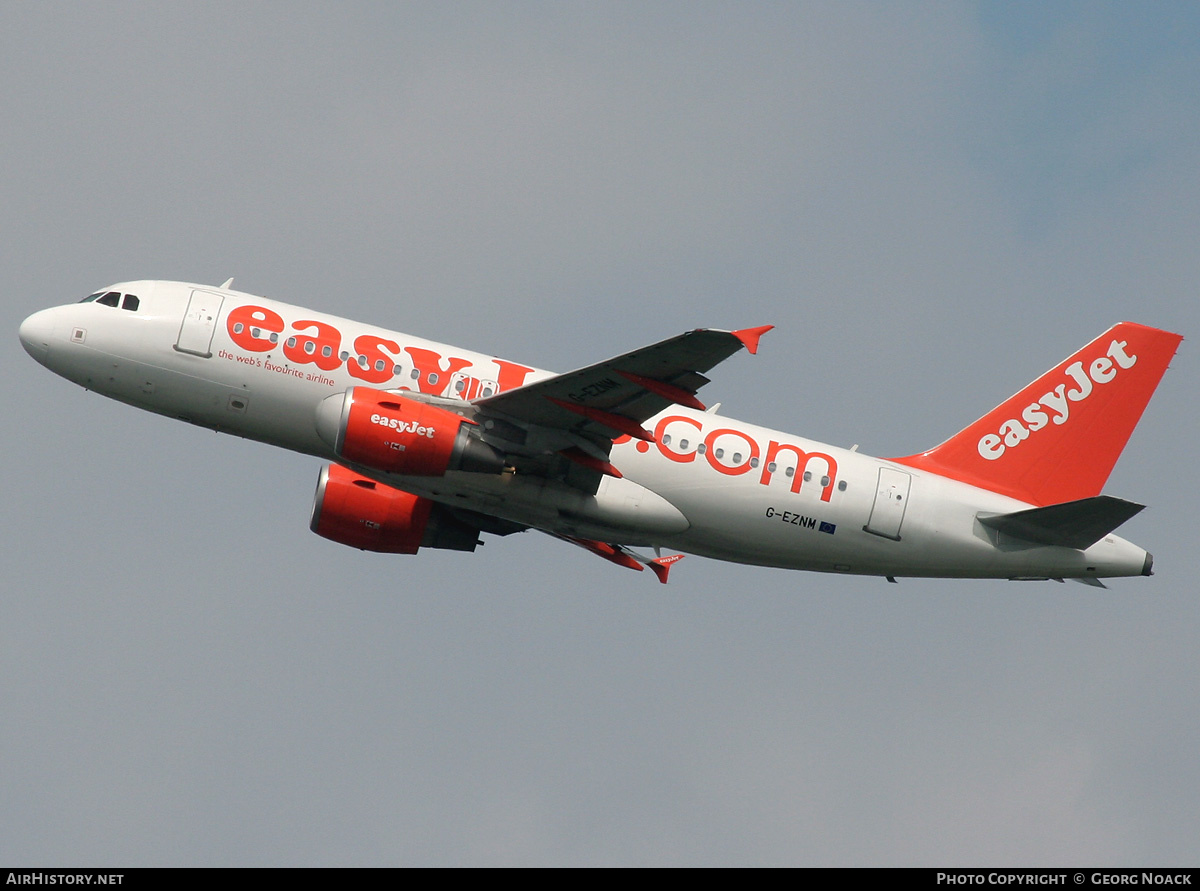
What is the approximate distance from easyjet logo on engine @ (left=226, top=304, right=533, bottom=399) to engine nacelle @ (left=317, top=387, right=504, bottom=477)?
6.24 ft

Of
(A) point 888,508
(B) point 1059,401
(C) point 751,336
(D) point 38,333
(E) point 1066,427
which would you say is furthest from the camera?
(B) point 1059,401

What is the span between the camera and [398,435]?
1378 inches

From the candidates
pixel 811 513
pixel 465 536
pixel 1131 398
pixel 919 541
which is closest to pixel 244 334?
pixel 465 536

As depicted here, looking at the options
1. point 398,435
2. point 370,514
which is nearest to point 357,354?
point 398,435

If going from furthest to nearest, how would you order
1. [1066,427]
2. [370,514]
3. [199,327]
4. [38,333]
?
[1066,427] → [370,514] → [38,333] → [199,327]

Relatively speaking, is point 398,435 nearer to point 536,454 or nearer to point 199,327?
point 536,454

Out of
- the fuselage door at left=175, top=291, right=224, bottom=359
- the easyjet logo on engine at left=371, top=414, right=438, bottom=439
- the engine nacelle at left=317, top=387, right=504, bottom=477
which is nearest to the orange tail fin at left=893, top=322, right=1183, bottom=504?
the engine nacelle at left=317, top=387, right=504, bottom=477

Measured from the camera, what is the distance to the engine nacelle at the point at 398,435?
34906 millimetres

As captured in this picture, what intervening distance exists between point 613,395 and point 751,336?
5.02 metres

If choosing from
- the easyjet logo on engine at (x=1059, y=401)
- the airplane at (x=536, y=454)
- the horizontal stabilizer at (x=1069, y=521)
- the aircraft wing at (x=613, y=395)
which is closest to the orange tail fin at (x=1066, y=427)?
the easyjet logo on engine at (x=1059, y=401)

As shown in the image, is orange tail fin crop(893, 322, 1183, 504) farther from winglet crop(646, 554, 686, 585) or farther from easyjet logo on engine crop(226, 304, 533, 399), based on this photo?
easyjet logo on engine crop(226, 304, 533, 399)

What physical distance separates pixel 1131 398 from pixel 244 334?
26.7 meters

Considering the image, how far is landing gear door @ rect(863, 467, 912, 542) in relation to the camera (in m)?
39.0

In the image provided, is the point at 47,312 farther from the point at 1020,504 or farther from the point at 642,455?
the point at 1020,504
